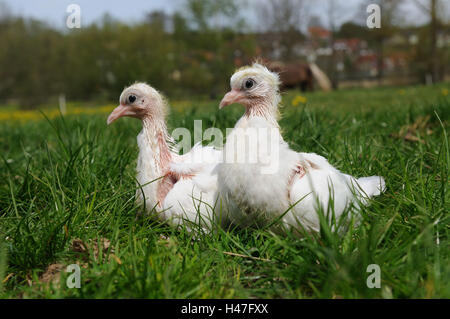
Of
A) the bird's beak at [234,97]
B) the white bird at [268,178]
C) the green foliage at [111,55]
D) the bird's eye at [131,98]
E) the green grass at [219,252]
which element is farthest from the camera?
the green foliage at [111,55]

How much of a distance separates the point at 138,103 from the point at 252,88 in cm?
98

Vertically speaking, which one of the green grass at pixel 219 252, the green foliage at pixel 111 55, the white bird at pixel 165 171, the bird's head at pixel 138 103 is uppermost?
the green foliage at pixel 111 55

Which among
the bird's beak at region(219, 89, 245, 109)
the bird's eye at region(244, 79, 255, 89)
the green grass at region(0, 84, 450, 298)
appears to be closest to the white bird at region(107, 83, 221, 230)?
the green grass at region(0, 84, 450, 298)

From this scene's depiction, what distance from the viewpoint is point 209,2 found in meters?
22.9

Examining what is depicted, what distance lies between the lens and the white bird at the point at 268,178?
86.0 inches

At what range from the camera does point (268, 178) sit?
221 cm

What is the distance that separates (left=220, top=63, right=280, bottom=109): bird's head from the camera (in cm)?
247

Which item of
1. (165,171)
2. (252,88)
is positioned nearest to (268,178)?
(252,88)

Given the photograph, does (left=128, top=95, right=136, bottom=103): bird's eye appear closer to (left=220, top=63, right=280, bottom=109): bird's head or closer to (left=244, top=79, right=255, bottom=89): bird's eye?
(left=220, top=63, right=280, bottom=109): bird's head

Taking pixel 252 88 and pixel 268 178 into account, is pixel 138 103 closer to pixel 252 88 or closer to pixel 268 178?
pixel 252 88

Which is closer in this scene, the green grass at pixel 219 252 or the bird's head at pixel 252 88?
the green grass at pixel 219 252

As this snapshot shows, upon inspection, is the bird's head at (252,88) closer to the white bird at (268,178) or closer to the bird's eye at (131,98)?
the white bird at (268,178)

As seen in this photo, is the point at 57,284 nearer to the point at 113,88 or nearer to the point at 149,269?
the point at 149,269

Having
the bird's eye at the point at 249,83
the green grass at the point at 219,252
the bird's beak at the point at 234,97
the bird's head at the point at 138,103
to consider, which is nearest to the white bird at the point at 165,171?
the bird's head at the point at 138,103
